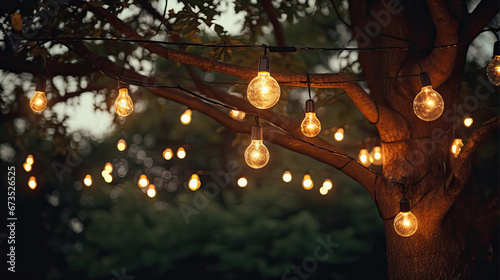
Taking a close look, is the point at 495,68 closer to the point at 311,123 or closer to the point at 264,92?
the point at 311,123

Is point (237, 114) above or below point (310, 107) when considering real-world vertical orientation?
above

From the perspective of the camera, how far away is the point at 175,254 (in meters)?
8.88

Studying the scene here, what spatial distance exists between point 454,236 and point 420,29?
6.22ft

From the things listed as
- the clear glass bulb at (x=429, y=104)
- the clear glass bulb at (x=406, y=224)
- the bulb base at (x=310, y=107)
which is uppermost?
the bulb base at (x=310, y=107)

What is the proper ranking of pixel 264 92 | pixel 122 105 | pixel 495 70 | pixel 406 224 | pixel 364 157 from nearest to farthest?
1. pixel 264 92
2. pixel 495 70
3. pixel 122 105
4. pixel 406 224
5. pixel 364 157

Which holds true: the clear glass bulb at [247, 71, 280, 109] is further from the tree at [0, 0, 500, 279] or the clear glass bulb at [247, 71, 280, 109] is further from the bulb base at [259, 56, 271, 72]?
the tree at [0, 0, 500, 279]

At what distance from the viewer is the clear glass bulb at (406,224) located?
310cm

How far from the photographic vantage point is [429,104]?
2.62m

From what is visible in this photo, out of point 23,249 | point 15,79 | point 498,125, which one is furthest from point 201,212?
point 498,125

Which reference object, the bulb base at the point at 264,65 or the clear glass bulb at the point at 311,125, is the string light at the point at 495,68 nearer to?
the clear glass bulb at the point at 311,125

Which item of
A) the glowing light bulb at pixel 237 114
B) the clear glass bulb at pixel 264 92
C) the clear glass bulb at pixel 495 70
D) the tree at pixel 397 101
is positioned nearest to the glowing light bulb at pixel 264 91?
the clear glass bulb at pixel 264 92

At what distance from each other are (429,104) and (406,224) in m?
0.94

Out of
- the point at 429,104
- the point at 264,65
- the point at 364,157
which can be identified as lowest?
the point at 264,65

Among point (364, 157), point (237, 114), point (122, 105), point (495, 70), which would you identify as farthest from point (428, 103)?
point (364, 157)
